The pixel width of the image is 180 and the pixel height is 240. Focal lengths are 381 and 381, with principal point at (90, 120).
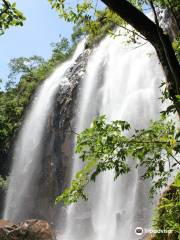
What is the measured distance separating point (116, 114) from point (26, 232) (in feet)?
24.3

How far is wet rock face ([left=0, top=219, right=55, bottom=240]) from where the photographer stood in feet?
42.4

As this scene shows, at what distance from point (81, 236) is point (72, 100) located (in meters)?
7.82

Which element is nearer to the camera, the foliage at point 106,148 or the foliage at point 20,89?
the foliage at point 106,148

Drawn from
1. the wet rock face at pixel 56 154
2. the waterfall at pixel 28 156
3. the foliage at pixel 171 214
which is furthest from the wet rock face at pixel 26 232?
the waterfall at pixel 28 156

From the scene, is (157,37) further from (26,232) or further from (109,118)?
(109,118)

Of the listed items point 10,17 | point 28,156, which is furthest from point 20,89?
point 10,17

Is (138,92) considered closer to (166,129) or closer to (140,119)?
(140,119)

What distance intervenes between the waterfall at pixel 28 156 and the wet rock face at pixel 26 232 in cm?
844

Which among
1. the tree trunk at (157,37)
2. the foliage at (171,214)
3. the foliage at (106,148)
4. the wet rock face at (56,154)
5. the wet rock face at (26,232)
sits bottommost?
the foliage at (171,214)

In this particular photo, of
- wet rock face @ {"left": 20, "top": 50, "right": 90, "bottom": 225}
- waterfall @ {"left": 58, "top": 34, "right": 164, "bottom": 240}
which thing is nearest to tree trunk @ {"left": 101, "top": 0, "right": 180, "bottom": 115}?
waterfall @ {"left": 58, "top": 34, "right": 164, "bottom": 240}

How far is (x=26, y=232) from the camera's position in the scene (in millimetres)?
13164

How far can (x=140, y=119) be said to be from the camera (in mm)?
16891

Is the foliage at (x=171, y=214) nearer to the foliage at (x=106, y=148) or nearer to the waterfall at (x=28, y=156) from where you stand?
the foliage at (x=106, y=148)

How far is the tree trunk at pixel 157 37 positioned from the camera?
9.55 ft
